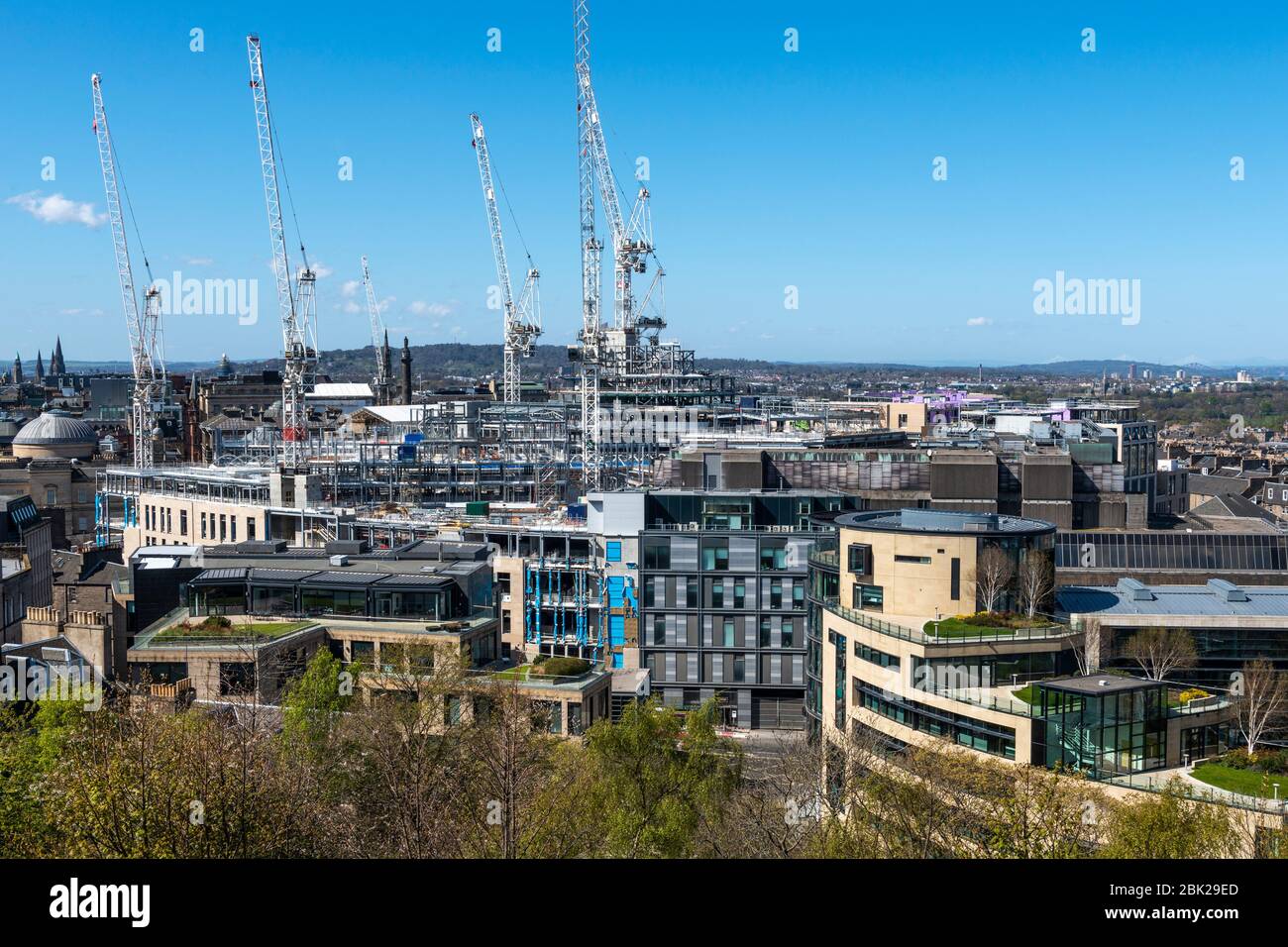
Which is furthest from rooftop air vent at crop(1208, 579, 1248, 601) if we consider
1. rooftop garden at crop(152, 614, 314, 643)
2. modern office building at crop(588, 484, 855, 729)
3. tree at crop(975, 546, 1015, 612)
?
rooftop garden at crop(152, 614, 314, 643)

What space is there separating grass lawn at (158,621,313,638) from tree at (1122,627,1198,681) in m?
21.3

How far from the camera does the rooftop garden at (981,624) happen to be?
1130 inches

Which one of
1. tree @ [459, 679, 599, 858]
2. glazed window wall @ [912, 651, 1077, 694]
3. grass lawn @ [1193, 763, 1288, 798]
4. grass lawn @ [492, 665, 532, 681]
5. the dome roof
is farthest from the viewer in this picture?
the dome roof

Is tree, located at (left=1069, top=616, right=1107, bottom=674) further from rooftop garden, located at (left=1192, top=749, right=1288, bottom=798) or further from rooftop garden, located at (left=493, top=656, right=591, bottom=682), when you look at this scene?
rooftop garden, located at (left=493, top=656, right=591, bottom=682)

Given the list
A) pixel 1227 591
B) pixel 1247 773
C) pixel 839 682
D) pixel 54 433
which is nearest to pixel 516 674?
pixel 839 682

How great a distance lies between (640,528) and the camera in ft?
156

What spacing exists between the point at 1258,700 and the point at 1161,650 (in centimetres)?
325

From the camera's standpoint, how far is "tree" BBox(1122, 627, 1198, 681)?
1211 inches

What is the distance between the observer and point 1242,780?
23.4 m

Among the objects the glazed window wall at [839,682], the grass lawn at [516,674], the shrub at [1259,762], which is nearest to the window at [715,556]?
the grass lawn at [516,674]

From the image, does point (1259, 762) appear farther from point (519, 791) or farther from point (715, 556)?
point (715, 556)
